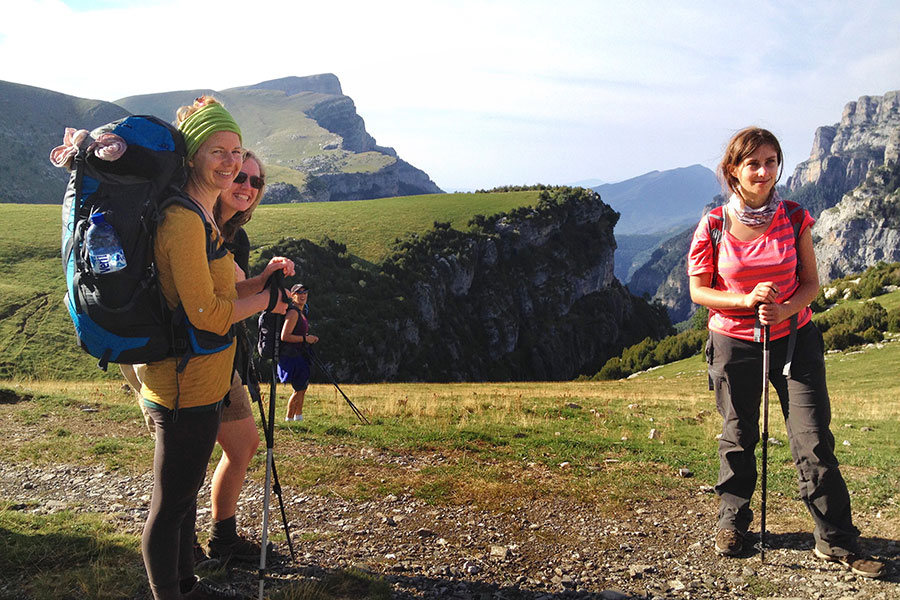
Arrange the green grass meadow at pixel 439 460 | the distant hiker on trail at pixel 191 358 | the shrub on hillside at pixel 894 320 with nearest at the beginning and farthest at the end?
the distant hiker on trail at pixel 191 358, the green grass meadow at pixel 439 460, the shrub on hillside at pixel 894 320

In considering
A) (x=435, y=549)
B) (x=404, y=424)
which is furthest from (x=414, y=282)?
(x=435, y=549)

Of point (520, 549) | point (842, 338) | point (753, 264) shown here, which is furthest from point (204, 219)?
point (842, 338)

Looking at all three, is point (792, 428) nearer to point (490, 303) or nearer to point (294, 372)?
point (294, 372)

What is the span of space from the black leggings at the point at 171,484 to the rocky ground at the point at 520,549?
111cm

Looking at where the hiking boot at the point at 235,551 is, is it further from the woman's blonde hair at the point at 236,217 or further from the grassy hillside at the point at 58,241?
the grassy hillside at the point at 58,241

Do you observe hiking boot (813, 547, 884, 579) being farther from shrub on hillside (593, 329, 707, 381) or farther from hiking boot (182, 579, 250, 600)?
shrub on hillside (593, 329, 707, 381)

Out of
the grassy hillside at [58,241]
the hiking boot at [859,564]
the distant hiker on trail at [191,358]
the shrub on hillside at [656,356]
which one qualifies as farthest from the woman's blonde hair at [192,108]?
the shrub on hillside at [656,356]

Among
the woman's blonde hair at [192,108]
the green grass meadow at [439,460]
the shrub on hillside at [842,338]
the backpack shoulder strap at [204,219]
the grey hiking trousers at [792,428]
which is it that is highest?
the woman's blonde hair at [192,108]

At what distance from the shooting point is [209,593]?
3752 mm

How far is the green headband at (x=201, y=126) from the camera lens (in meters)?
3.31

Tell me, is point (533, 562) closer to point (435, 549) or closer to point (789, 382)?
point (435, 549)

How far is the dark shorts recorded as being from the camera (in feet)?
36.1

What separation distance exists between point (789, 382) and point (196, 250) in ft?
15.1

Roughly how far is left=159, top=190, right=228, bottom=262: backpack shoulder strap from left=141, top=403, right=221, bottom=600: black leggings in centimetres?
90
